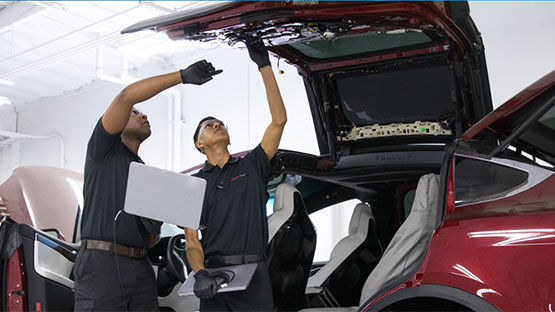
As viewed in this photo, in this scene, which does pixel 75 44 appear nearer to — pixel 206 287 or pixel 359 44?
pixel 359 44

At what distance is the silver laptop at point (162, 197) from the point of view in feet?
9.80

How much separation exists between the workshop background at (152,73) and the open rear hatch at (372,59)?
11.2ft

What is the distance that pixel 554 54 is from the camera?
7.20 m

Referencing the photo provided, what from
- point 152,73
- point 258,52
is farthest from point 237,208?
point 152,73

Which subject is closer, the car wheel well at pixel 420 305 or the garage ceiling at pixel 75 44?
the car wheel well at pixel 420 305

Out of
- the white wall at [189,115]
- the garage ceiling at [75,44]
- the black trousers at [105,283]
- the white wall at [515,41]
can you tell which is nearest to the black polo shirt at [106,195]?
the black trousers at [105,283]

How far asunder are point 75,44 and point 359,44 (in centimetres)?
1007

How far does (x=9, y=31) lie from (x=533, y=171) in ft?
35.5

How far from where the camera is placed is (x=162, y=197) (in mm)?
3014

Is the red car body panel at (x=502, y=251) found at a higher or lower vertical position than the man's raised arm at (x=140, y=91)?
lower

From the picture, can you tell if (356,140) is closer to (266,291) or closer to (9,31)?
(266,291)

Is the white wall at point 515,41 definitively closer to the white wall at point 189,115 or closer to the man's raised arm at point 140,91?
the white wall at point 189,115

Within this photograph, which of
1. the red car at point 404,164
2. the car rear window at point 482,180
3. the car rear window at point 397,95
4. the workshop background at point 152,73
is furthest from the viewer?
the workshop background at point 152,73

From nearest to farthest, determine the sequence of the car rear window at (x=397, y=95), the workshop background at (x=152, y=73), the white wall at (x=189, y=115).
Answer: the car rear window at (x=397, y=95) → the workshop background at (x=152, y=73) → the white wall at (x=189, y=115)
